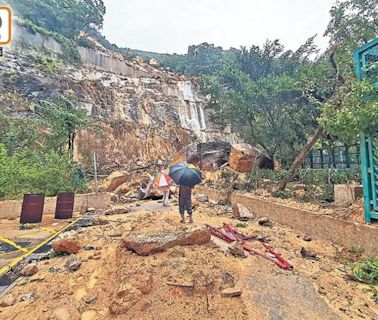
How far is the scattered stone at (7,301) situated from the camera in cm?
319

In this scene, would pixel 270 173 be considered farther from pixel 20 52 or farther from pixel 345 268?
pixel 20 52

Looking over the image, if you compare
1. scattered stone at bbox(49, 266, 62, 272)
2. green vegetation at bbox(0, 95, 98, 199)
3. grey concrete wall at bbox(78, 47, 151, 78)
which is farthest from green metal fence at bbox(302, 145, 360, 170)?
grey concrete wall at bbox(78, 47, 151, 78)

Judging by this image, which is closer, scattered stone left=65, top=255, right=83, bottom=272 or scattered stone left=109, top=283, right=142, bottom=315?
scattered stone left=109, top=283, right=142, bottom=315

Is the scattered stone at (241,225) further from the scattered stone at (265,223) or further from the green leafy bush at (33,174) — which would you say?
the green leafy bush at (33,174)

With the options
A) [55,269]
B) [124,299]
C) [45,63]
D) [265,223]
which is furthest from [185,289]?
[45,63]

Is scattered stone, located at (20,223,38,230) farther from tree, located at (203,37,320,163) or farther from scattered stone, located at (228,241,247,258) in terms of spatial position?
tree, located at (203,37,320,163)

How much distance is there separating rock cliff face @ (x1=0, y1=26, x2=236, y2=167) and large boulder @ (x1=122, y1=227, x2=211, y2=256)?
18.2m

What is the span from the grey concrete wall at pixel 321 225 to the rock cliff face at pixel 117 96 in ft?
53.7

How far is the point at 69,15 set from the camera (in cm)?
3259

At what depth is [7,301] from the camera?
3225 millimetres

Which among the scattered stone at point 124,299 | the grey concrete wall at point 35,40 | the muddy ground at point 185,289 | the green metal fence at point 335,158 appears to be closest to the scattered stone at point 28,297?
the muddy ground at point 185,289

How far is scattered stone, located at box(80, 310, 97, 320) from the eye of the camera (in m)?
2.89

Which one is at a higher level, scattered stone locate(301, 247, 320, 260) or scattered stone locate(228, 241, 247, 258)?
scattered stone locate(228, 241, 247, 258)

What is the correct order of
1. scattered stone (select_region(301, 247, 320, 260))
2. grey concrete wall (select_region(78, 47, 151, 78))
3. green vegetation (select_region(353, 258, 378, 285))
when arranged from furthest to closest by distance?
grey concrete wall (select_region(78, 47, 151, 78)), scattered stone (select_region(301, 247, 320, 260)), green vegetation (select_region(353, 258, 378, 285))
